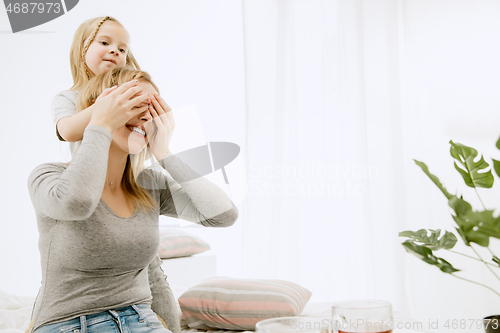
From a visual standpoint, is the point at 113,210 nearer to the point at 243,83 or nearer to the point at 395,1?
the point at 243,83

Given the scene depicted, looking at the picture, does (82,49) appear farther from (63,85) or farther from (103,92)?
(63,85)

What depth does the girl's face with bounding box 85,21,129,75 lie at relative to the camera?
1.14 metres

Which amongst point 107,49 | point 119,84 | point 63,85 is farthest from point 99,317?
point 63,85

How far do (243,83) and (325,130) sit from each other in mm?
557

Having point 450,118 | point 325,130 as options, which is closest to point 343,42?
point 325,130

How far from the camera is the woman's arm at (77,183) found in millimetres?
721

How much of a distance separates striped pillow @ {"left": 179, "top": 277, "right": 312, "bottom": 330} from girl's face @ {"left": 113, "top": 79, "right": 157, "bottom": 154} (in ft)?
1.60

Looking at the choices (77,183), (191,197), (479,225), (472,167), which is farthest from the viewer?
(191,197)

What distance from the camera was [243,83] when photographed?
2428 millimetres

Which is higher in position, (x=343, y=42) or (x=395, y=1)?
(x=395, y=1)

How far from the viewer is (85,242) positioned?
2.62 feet

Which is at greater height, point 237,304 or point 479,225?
point 479,225

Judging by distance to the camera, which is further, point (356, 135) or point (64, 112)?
point (356, 135)

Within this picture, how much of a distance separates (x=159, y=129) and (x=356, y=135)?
1.52 m
